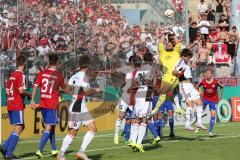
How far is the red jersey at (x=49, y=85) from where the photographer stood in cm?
1642

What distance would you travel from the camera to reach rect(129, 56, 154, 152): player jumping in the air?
17.3 m

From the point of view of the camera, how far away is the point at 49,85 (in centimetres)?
1652

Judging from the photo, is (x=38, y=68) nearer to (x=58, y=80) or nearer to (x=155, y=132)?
(x=155, y=132)

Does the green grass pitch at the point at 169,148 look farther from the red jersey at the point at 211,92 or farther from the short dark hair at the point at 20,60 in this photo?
the short dark hair at the point at 20,60

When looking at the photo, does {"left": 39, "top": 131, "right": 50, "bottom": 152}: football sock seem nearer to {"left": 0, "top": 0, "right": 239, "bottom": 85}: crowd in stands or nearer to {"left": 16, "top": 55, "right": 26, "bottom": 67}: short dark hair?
{"left": 16, "top": 55, "right": 26, "bottom": 67}: short dark hair

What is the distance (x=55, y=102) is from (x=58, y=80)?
0.54 metres

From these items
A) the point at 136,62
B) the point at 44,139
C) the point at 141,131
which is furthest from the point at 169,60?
the point at 44,139

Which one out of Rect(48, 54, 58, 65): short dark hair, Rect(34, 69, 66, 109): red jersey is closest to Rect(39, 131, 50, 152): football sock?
Rect(34, 69, 66, 109): red jersey

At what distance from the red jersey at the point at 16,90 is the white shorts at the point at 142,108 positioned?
8.78 feet

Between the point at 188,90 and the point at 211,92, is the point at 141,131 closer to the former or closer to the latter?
the point at 188,90

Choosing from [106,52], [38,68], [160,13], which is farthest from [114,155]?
[160,13]

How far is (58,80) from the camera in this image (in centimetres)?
1642

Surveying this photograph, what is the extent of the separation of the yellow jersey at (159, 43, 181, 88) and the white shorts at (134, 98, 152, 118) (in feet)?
11.7

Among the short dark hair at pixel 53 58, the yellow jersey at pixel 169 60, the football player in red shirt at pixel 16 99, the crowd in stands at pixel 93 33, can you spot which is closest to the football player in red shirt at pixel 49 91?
the short dark hair at pixel 53 58
